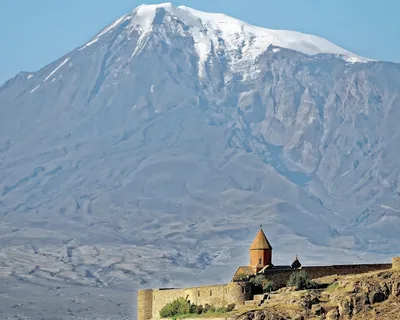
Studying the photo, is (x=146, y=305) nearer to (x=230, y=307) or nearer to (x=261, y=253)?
(x=261, y=253)

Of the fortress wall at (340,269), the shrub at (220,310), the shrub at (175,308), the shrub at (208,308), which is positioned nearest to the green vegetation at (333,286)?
the fortress wall at (340,269)

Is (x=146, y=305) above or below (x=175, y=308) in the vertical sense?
above

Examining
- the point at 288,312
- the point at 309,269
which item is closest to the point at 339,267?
the point at 309,269

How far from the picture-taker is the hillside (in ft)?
193

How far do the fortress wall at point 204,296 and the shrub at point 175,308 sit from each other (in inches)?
15.1

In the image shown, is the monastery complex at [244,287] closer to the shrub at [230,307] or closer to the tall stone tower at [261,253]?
the tall stone tower at [261,253]

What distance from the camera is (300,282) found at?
2638 inches

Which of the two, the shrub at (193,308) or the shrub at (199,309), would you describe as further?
the shrub at (193,308)

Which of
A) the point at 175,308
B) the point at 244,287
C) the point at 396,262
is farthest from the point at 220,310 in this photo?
the point at 396,262

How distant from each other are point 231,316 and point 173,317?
25.6ft

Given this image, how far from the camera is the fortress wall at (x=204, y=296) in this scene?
6844 centimetres

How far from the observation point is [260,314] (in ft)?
201

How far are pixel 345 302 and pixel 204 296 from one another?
487 inches

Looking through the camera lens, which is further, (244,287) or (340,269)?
(340,269)
